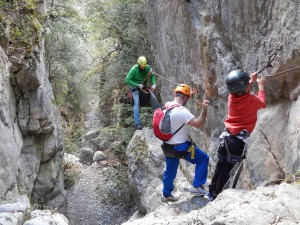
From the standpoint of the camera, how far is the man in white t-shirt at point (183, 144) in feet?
18.1

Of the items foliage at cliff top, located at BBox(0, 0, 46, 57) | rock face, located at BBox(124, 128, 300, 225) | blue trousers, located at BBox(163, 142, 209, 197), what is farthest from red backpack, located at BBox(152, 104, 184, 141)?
foliage at cliff top, located at BBox(0, 0, 46, 57)

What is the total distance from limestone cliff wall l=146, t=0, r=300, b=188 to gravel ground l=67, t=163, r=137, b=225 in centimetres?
704

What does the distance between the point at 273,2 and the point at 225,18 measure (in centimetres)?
143

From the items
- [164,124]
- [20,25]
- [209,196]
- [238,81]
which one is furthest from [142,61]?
[238,81]

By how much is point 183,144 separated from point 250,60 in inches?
70.5

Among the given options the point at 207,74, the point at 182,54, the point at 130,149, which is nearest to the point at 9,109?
the point at 130,149

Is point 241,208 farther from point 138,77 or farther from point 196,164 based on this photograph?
point 138,77

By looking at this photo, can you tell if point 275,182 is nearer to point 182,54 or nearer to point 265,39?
point 265,39

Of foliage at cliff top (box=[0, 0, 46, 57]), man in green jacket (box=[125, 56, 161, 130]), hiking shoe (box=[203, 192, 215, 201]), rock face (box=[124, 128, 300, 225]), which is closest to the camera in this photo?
rock face (box=[124, 128, 300, 225])

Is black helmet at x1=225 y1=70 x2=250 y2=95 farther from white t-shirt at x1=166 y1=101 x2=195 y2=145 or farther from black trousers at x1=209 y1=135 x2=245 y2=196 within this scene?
white t-shirt at x1=166 y1=101 x2=195 y2=145

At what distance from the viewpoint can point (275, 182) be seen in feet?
16.0

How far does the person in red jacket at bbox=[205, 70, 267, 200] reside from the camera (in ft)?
15.4

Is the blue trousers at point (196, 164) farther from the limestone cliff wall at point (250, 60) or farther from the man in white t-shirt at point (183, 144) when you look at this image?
the limestone cliff wall at point (250, 60)

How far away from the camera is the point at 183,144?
5.86m
